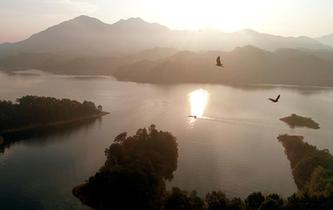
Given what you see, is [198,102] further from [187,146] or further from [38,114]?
[187,146]

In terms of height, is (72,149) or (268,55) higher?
(268,55)

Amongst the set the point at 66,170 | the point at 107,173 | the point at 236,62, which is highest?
the point at 236,62

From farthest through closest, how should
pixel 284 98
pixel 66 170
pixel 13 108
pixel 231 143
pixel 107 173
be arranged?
1. pixel 284 98
2. pixel 13 108
3. pixel 231 143
4. pixel 66 170
5. pixel 107 173

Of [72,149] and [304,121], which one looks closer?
[72,149]

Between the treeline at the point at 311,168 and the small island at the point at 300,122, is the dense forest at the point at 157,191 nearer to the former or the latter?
the treeline at the point at 311,168

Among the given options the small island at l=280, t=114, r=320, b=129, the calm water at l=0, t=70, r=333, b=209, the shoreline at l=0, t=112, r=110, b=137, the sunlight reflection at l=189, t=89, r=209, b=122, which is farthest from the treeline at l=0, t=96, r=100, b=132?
the small island at l=280, t=114, r=320, b=129

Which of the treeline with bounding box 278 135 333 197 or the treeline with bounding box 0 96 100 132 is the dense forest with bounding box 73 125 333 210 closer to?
the treeline with bounding box 278 135 333 197

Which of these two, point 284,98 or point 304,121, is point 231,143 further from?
point 284,98

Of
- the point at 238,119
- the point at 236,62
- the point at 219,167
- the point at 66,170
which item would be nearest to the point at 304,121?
the point at 238,119

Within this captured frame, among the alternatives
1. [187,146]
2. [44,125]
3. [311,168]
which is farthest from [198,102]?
[311,168]
